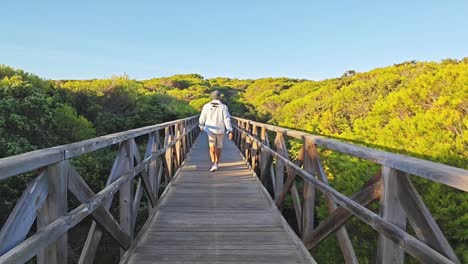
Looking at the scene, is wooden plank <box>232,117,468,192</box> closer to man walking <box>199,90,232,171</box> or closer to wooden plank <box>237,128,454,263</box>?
wooden plank <box>237,128,454,263</box>

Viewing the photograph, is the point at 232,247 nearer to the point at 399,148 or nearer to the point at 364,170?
the point at 364,170

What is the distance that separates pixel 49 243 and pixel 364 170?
385 centimetres

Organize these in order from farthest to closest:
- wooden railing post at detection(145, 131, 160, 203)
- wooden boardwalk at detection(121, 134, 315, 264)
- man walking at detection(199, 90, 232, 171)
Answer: man walking at detection(199, 90, 232, 171)
wooden railing post at detection(145, 131, 160, 203)
wooden boardwalk at detection(121, 134, 315, 264)

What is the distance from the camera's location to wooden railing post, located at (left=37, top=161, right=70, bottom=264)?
196 cm

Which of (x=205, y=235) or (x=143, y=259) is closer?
(x=143, y=259)

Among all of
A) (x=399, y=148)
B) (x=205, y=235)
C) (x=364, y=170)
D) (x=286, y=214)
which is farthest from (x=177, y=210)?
(x=286, y=214)

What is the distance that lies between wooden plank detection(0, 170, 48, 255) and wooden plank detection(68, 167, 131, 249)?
0.34 meters

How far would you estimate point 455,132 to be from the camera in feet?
14.6

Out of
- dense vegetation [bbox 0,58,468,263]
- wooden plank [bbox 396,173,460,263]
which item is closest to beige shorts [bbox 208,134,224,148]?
dense vegetation [bbox 0,58,468,263]

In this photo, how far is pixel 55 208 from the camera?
2.00 meters

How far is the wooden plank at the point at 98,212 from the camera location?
225 cm

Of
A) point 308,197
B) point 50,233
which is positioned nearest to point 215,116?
point 308,197

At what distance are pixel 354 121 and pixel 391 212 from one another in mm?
6304

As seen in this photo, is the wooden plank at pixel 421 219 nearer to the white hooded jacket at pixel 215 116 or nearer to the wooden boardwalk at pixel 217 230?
the wooden boardwalk at pixel 217 230
